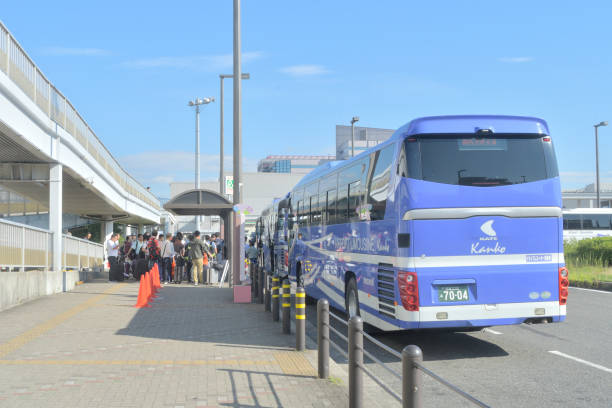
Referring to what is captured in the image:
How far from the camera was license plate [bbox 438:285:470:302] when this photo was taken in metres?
8.49

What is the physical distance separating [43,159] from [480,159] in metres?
13.8

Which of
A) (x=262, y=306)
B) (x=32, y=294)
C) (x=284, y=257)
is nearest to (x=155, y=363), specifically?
(x=262, y=306)

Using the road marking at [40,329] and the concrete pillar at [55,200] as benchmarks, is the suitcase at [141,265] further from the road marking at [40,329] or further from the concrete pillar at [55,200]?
the road marking at [40,329]

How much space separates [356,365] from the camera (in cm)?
570

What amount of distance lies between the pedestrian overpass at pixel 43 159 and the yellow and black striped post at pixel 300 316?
24.7 feet

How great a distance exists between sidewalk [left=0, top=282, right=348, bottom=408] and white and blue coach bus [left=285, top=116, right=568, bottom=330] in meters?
1.77

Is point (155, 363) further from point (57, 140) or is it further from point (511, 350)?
point (57, 140)

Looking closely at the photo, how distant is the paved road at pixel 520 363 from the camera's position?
6641 millimetres

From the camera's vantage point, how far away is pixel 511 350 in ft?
Answer: 31.0

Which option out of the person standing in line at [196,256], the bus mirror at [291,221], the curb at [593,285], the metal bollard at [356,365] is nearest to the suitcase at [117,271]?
the person standing in line at [196,256]

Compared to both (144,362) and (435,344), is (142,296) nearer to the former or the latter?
(144,362)

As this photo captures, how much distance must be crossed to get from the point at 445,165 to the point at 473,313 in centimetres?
192

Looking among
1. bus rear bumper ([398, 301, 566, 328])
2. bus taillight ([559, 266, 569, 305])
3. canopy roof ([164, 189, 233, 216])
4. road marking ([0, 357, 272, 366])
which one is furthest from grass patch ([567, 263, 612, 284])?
road marking ([0, 357, 272, 366])

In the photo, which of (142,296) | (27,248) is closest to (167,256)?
(27,248)
